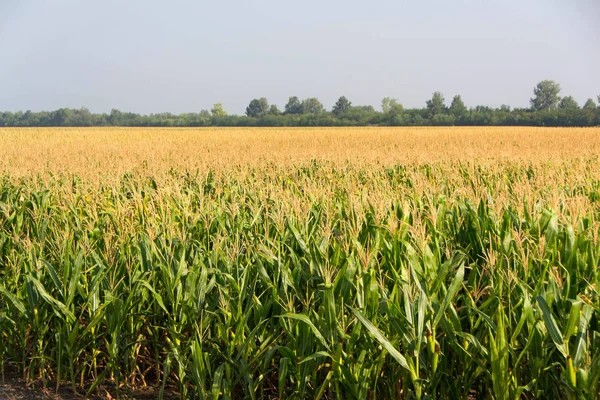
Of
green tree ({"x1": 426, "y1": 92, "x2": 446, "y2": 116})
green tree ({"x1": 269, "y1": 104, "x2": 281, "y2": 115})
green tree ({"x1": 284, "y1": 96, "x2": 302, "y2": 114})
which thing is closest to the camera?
green tree ({"x1": 426, "y1": 92, "x2": 446, "y2": 116})

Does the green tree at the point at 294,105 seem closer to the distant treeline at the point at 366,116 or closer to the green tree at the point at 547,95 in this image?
the distant treeline at the point at 366,116

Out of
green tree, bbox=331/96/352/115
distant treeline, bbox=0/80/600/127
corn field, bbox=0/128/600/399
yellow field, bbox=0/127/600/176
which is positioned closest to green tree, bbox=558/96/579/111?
distant treeline, bbox=0/80/600/127

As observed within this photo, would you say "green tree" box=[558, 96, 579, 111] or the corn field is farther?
"green tree" box=[558, 96, 579, 111]

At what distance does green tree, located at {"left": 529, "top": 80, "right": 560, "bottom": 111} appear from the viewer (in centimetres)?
13988

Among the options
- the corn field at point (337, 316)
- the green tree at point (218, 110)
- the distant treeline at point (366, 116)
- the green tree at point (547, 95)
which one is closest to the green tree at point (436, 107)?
the distant treeline at point (366, 116)

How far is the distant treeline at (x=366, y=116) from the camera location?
8375 cm

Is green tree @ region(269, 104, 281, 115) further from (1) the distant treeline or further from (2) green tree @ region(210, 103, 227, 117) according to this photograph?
(2) green tree @ region(210, 103, 227, 117)

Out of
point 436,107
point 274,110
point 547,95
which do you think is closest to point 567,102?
point 547,95

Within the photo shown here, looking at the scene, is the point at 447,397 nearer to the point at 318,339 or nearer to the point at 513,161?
the point at 318,339

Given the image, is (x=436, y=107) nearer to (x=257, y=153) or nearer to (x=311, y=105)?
(x=311, y=105)

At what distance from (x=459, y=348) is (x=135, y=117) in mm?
140668

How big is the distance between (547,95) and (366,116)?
207 ft

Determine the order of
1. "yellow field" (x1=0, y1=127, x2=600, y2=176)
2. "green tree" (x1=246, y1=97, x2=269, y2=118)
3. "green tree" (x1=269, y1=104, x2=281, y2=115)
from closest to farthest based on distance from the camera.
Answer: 1. "yellow field" (x1=0, y1=127, x2=600, y2=176)
2. "green tree" (x1=269, y1=104, x2=281, y2=115)
3. "green tree" (x1=246, y1=97, x2=269, y2=118)

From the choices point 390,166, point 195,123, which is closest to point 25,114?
point 195,123
